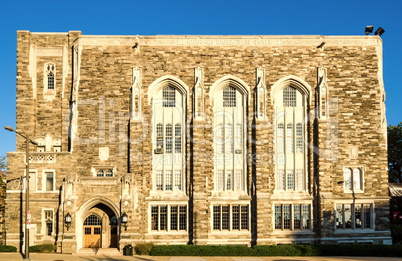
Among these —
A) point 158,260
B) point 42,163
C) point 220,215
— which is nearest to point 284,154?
point 220,215

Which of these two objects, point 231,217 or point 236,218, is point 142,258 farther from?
point 236,218

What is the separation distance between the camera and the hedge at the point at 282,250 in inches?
1223

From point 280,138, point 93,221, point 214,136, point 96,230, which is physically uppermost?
point 214,136

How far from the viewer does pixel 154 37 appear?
117 feet

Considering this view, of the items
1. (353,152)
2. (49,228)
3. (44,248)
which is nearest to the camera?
(44,248)

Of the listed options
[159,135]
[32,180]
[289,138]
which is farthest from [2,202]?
[289,138]

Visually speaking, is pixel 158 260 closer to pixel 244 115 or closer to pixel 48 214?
pixel 48 214

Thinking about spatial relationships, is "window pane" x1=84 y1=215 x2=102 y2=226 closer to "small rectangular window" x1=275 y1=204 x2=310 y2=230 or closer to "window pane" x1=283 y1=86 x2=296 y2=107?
"small rectangular window" x1=275 y1=204 x2=310 y2=230

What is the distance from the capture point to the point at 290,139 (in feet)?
117

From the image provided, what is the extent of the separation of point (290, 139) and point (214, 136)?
226 inches

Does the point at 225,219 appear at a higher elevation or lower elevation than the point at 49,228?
higher

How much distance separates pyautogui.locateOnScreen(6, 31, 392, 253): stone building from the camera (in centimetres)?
3412

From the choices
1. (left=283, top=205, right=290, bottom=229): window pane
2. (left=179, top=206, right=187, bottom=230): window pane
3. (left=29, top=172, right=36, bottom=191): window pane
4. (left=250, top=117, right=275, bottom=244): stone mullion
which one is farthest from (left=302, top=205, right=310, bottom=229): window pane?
(left=29, top=172, right=36, bottom=191): window pane

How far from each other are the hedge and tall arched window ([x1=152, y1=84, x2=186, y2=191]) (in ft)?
16.8
